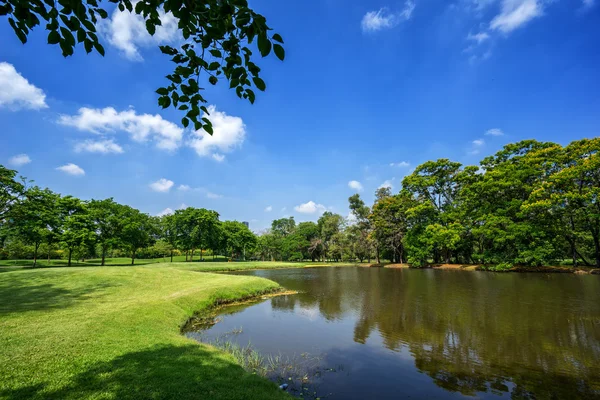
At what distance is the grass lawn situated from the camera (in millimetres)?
5883

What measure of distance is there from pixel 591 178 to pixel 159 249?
88.1m

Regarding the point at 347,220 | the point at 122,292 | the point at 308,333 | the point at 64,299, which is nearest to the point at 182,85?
the point at 308,333

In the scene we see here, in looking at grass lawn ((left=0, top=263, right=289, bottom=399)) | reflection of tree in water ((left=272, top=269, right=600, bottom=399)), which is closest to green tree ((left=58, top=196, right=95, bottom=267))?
grass lawn ((left=0, top=263, right=289, bottom=399))

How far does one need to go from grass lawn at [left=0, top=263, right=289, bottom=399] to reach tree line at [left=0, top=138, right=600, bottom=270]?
23.5 m

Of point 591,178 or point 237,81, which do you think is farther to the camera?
point 591,178

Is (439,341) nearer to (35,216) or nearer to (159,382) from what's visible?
(159,382)

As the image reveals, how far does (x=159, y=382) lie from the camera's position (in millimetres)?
6227

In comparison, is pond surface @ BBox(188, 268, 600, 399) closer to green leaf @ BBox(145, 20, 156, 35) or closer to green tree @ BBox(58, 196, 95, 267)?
green leaf @ BBox(145, 20, 156, 35)

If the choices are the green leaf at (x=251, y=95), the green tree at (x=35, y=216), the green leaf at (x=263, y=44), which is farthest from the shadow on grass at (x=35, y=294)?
the green leaf at (x=263, y=44)

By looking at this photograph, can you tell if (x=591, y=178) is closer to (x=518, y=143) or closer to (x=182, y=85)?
(x=518, y=143)

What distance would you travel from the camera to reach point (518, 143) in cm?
4616

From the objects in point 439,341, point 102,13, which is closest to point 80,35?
point 102,13

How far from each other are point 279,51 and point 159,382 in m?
7.28

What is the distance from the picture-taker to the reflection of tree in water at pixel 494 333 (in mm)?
8352
